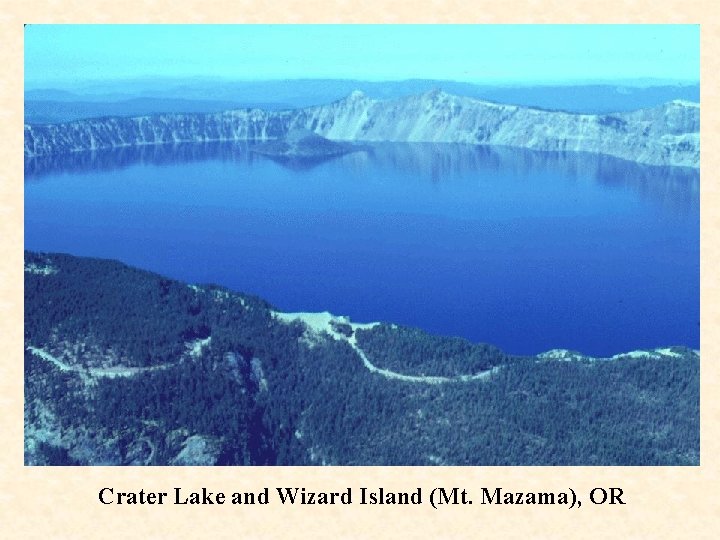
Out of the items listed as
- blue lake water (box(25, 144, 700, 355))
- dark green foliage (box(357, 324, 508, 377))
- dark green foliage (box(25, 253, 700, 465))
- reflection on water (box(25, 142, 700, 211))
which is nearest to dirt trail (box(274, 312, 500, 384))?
dark green foliage (box(357, 324, 508, 377))

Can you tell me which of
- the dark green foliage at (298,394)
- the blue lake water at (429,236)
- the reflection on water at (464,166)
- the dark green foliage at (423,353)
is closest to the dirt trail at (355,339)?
the dark green foliage at (423,353)

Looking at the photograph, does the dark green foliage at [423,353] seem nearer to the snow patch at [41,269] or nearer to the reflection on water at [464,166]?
the snow patch at [41,269]

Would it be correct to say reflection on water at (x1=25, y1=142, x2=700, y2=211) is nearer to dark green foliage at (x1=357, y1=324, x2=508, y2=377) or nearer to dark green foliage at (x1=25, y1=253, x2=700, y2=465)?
dark green foliage at (x1=357, y1=324, x2=508, y2=377)

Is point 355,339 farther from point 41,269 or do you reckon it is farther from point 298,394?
point 41,269

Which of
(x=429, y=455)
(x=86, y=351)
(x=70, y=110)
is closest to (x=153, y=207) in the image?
(x=70, y=110)

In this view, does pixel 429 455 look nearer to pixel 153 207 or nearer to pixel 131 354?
pixel 131 354

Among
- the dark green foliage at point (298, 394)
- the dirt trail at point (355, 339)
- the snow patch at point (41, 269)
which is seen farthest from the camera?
the snow patch at point (41, 269)
